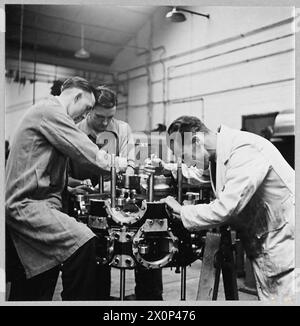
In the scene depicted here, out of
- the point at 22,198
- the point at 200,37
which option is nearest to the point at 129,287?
the point at 22,198

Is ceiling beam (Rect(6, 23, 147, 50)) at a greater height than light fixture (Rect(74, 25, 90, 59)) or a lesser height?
greater

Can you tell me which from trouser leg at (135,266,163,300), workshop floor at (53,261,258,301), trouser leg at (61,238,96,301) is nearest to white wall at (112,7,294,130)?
workshop floor at (53,261,258,301)

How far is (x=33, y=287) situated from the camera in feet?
5.08

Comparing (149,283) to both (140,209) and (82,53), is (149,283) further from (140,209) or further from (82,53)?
(82,53)

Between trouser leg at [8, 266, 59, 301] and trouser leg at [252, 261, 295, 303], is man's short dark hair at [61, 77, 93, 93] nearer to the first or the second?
trouser leg at [8, 266, 59, 301]

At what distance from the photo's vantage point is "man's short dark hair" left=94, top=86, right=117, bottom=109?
2150mm

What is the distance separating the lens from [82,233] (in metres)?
1.42

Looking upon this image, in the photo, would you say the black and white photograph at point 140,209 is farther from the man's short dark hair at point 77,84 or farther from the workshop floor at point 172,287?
the workshop floor at point 172,287

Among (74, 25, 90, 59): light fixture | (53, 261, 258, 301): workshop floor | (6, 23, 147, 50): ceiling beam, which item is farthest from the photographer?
(6, 23, 147, 50): ceiling beam

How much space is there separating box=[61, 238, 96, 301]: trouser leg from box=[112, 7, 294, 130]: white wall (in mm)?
4004

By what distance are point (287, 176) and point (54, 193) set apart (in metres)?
0.94

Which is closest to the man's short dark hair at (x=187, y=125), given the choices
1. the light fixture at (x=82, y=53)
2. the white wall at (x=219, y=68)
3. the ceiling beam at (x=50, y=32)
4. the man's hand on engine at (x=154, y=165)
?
the man's hand on engine at (x=154, y=165)

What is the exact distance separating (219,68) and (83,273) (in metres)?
Answer: 5.13

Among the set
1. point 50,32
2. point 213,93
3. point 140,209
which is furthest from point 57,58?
point 140,209
